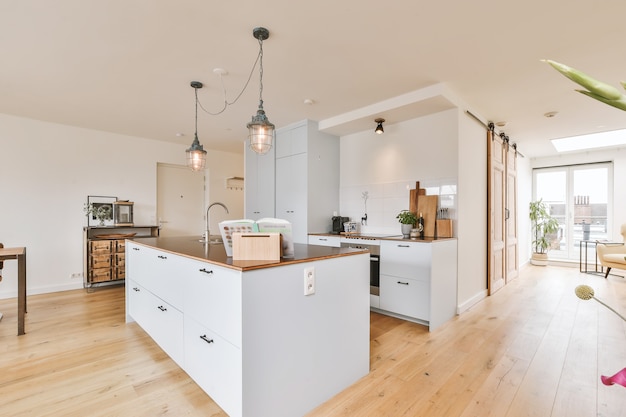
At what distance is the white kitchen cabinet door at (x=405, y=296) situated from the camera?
3266 mm

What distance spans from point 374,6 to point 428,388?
8.62 feet

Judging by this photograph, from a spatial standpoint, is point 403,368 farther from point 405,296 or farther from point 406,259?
point 406,259

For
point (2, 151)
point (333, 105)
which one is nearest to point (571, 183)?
point (333, 105)

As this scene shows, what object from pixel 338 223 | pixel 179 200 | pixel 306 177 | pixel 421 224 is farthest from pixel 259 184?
pixel 421 224

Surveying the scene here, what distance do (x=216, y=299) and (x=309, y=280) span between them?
0.54 meters

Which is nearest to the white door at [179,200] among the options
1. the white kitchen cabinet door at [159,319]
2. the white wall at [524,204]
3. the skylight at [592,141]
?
the white kitchen cabinet door at [159,319]

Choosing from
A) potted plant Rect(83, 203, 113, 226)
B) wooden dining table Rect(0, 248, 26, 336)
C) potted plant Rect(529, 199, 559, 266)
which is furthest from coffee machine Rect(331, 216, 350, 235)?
potted plant Rect(529, 199, 559, 266)

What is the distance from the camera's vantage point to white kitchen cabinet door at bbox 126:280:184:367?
→ 2209 mm

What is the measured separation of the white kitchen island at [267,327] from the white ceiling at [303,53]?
65.7 inches

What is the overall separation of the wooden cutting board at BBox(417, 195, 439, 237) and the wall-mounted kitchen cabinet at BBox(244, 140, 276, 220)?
2.34 m

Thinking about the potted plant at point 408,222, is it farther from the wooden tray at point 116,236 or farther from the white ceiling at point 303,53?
the wooden tray at point 116,236

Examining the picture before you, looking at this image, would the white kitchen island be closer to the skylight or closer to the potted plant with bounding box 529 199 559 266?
the skylight

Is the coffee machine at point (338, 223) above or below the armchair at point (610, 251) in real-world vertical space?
above

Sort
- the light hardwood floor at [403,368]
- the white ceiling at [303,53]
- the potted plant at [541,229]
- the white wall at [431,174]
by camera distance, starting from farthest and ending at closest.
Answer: the potted plant at [541,229] < the white wall at [431,174] < the white ceiling at [303,53] < the light hardwood floor at [403,368]
